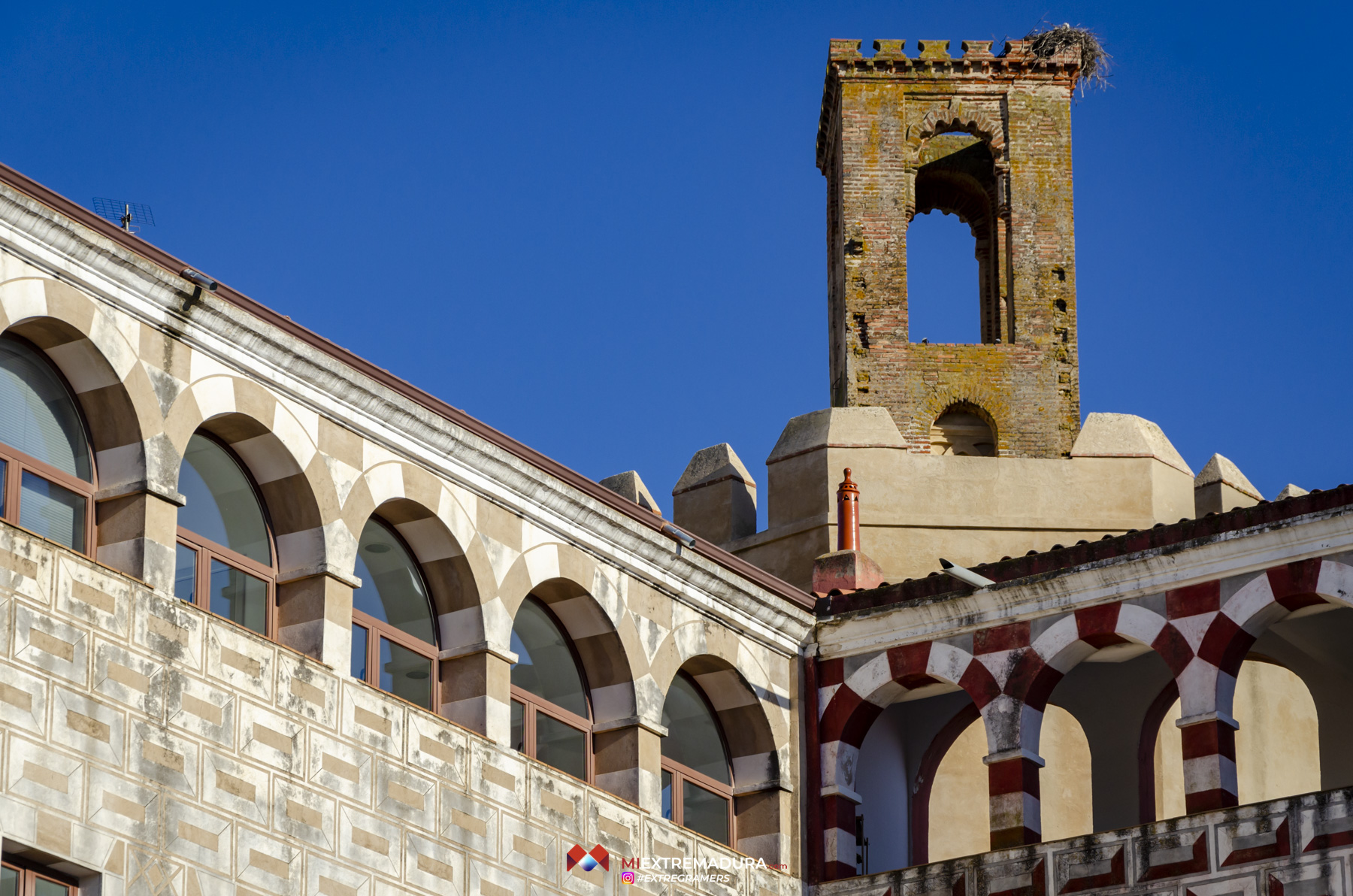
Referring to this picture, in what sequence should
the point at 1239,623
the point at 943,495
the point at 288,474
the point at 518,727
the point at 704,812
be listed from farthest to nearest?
the point at 943,495 → the point at 704,812 → the point at 1239,623 → the point at 518,727 → the point at 288,474

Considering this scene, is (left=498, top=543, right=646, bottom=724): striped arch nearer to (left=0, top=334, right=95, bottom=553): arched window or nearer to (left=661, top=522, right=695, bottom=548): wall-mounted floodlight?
(left=661, top=522, right=695, bottom=548): wall-mounted floodlight

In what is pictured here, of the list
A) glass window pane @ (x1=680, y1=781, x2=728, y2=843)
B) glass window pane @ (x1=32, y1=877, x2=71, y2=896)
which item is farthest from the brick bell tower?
glass window pane @ (x1=32, y1=877, x2=71, y2=896)

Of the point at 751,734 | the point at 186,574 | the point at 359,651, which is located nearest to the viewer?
the point at 186,574

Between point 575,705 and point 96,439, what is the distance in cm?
495

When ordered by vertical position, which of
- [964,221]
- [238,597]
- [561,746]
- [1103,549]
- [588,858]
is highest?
[964,221]

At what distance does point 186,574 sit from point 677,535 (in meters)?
4.80

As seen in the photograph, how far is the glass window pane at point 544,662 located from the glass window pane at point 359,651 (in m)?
1.64

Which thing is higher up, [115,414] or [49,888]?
[115,414]

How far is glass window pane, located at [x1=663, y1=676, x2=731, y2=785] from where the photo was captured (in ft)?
67.3

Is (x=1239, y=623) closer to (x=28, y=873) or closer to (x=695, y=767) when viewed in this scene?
(x=695, y=767)

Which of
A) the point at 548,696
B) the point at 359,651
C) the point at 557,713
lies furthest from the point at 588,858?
the point at 359,651

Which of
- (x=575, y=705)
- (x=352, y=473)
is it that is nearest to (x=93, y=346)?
(x=352, y=473)

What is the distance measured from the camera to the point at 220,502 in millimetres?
16891

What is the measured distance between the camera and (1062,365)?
3256 centimetres
